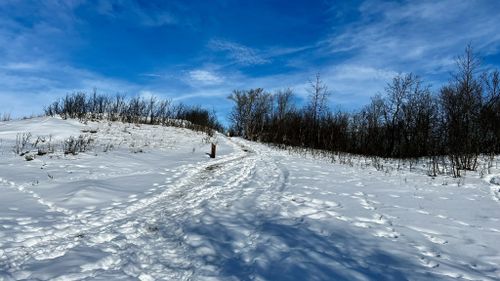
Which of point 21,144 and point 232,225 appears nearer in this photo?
point 232,225

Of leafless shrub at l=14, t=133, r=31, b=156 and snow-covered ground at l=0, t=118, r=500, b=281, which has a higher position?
leafless shrub at l=14, t=133, r=31, b=156

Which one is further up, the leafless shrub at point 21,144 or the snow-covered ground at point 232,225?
the leafless shrub at point 21,144

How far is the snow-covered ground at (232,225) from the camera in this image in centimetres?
535

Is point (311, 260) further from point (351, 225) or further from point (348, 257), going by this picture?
point (351, 225)

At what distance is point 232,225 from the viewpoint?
7.62 m

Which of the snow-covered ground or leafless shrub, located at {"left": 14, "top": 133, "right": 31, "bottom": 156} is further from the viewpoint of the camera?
leafless shrub, located at {"left": 14, "top": 133, "right": 31, "bottom": 156}

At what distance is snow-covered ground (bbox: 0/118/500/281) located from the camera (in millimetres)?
5352

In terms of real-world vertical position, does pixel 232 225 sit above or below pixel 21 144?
below

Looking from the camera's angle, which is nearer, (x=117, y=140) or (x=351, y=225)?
(x=351, y=225)

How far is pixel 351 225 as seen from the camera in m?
7.67

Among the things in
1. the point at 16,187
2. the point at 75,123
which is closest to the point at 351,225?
the point at 16,187

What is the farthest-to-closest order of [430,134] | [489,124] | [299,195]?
[430,134] → [489,124] → [299,195]

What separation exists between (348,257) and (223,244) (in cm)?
203

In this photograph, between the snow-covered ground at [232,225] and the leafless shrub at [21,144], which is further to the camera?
the leafless shrub at [21,144]
